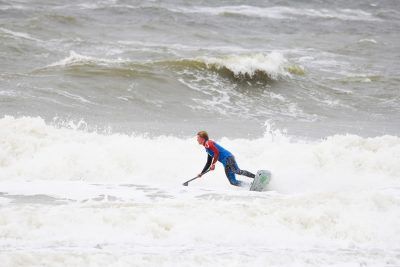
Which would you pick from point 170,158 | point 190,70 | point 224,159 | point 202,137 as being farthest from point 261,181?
point 190,70

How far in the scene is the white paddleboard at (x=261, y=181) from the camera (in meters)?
10.4

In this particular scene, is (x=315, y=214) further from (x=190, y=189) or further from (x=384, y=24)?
(x=384, y=24)

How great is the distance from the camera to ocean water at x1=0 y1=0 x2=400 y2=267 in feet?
25.0

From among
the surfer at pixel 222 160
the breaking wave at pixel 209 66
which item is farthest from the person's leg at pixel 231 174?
the breaking wave at pixel 209 66

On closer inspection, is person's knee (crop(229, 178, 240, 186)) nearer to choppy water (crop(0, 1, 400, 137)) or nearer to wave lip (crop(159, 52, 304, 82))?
choppy water (crop(0, 1, 400, 137))

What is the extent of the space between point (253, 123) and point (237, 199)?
755cm

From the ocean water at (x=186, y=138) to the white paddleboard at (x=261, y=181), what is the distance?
0.24 m

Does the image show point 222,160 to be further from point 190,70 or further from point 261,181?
point 190,70

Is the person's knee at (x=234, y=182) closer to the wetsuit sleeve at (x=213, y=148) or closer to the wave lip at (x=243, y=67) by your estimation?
the wetsuit sleeve at (x=213, y=148)

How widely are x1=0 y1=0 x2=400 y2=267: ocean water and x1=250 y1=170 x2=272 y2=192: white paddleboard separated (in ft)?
0.78

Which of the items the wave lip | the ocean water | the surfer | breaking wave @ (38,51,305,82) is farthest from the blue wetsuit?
the wave lip

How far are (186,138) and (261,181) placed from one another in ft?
13.6

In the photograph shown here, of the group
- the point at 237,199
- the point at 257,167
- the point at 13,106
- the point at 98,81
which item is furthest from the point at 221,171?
the point at 98,81

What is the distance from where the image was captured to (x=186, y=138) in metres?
14.3
